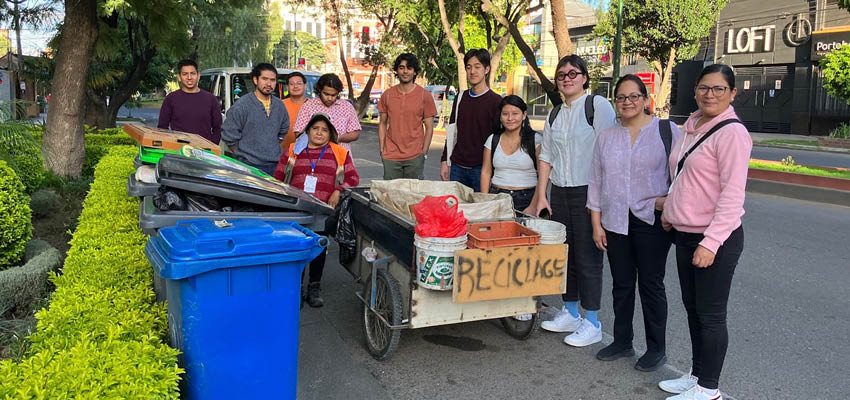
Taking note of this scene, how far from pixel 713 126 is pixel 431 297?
178 centimetres

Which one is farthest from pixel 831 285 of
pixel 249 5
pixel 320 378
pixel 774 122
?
pixel 774 122

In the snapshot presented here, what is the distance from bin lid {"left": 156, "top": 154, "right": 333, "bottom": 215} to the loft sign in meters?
29.7

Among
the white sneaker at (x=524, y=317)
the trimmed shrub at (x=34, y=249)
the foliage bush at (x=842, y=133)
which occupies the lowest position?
the white sneaker at (x=524, y=317)

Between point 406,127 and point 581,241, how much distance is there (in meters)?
2.39

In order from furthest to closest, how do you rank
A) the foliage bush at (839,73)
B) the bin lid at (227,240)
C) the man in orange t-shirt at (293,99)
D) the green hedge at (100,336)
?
1. the foliage bush at (839,73)
2. the man in orange t-shirt at (293,99)
3. the bin lid at (227,240)
4. the green hedge at (100,336)

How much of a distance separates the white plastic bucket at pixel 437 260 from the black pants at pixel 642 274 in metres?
1.01

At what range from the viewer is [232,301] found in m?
2.69

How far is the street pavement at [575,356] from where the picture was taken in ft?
12.5

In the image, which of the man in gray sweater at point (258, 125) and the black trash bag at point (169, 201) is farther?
the man in gray sweater at point (258, 125)

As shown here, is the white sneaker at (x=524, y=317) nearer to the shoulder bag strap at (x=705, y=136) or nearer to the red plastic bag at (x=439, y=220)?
the red plastic bag at (x=439, y=220)

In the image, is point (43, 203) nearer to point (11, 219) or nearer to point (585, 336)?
point (11, 219)

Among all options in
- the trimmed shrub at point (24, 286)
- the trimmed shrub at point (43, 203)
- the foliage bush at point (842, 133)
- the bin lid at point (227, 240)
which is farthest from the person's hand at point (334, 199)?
the foliage bush at point (842, 133)

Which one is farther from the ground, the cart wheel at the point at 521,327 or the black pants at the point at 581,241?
the black pants at the point at 581,241

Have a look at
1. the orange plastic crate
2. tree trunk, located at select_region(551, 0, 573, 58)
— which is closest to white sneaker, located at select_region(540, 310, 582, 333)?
the orange plastic crate
